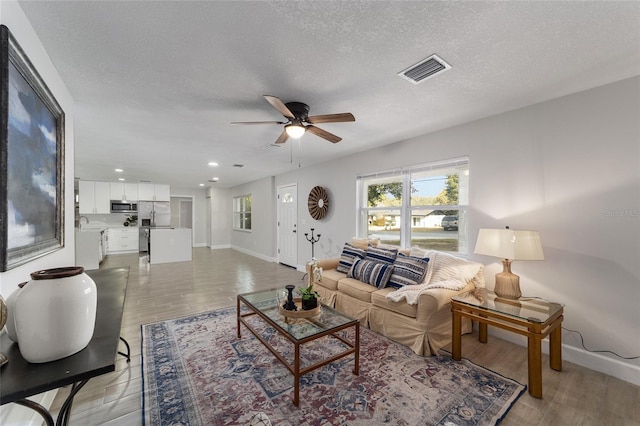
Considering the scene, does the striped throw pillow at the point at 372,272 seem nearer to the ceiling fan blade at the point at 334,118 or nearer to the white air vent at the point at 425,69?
the ceiling fan blade at the point at 334,118

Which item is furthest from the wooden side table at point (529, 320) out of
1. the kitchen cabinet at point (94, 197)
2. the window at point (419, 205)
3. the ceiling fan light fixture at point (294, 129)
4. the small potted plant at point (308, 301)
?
the kitchen cabinet at point (94, 197)

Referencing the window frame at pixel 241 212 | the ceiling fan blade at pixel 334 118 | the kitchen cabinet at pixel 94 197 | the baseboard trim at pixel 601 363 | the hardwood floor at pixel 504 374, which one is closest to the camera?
the hardwood floor at pixel 504 374

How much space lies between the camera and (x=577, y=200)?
235cm

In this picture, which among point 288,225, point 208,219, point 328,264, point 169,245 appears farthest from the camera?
point 208,219

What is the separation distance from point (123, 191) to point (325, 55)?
887 cm

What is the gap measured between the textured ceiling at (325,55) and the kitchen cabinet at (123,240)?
638 centimetres

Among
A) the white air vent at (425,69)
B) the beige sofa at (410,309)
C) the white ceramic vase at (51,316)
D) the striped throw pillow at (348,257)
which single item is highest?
the white air vent at (425,69)

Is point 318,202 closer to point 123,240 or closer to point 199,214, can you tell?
point 199,214

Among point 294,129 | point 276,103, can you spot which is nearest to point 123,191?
point 294,129

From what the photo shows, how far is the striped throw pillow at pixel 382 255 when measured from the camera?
3311 mm

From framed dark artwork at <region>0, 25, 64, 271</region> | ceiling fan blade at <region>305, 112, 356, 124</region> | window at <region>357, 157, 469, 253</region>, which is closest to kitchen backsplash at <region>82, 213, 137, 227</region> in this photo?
framed dark artwork at <region>0, 25, 64, 271</region>

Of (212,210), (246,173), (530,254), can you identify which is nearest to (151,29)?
(530,254)

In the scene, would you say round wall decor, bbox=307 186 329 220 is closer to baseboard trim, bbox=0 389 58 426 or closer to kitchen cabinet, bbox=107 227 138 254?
baseboard trim, bbox=0 389 58 426

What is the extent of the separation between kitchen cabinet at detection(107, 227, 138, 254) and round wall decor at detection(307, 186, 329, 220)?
21.5 ft
